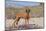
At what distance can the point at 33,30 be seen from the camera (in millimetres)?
1165

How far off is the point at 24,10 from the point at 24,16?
75 mm

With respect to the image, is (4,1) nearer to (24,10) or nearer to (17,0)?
(17,0)

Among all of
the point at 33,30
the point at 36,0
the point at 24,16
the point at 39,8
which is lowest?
the point at 33,30

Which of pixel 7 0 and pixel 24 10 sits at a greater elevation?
pixel 7 0

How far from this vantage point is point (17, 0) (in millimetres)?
1140

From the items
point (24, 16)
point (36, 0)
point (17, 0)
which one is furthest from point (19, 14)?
point (36, 0)

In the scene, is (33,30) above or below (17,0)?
below

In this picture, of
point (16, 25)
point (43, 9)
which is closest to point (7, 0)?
point (16, 25)

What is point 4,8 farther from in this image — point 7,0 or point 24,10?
point 24,10

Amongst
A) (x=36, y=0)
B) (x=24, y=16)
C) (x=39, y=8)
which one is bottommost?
(x=24, y=16)

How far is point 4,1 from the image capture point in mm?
1119

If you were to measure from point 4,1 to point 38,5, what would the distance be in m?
0.43

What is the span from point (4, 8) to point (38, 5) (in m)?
0.43
